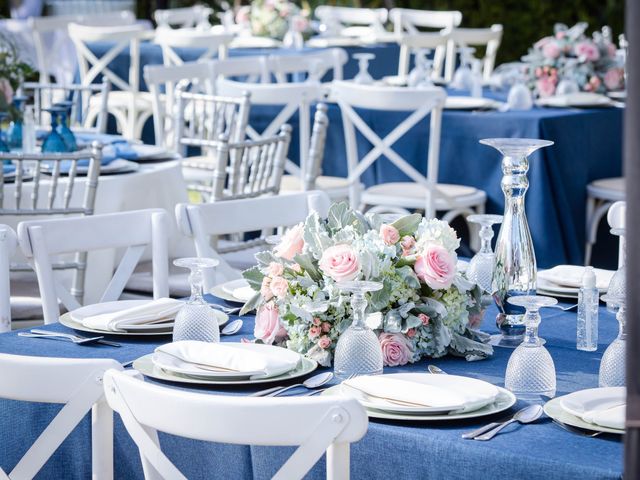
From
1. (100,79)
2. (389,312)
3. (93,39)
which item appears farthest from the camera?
(100,79)

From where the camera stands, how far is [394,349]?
2033mm

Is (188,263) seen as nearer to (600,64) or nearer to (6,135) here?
(6,135)

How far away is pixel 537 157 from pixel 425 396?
3.21 metres

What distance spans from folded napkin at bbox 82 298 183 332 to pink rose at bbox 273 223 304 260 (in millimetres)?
324

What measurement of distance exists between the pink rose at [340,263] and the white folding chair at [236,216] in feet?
2.68

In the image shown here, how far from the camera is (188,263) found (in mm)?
2088

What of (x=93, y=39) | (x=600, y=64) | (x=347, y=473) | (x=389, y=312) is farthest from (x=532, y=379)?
(x=93, y=39)

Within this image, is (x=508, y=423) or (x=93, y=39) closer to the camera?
(x=508, y=423)

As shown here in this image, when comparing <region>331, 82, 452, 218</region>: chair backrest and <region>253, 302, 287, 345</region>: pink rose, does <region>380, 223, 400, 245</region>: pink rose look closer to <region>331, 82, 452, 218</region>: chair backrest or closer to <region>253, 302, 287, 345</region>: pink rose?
<region>253, 302, 287, 345</region>: pink rose

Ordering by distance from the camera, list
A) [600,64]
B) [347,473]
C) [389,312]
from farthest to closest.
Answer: [600,64], [389,312], [347,473]

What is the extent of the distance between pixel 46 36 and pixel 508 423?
8566mm

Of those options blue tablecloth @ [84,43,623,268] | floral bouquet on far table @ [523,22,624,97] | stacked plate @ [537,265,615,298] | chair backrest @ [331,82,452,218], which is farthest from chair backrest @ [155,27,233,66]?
stacked plate @ [537,265,615,298]

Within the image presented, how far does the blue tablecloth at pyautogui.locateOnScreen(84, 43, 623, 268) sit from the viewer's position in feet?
16.1

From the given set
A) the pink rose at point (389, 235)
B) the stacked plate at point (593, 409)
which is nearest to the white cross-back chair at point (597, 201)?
the pink rose at point (389, 235)
